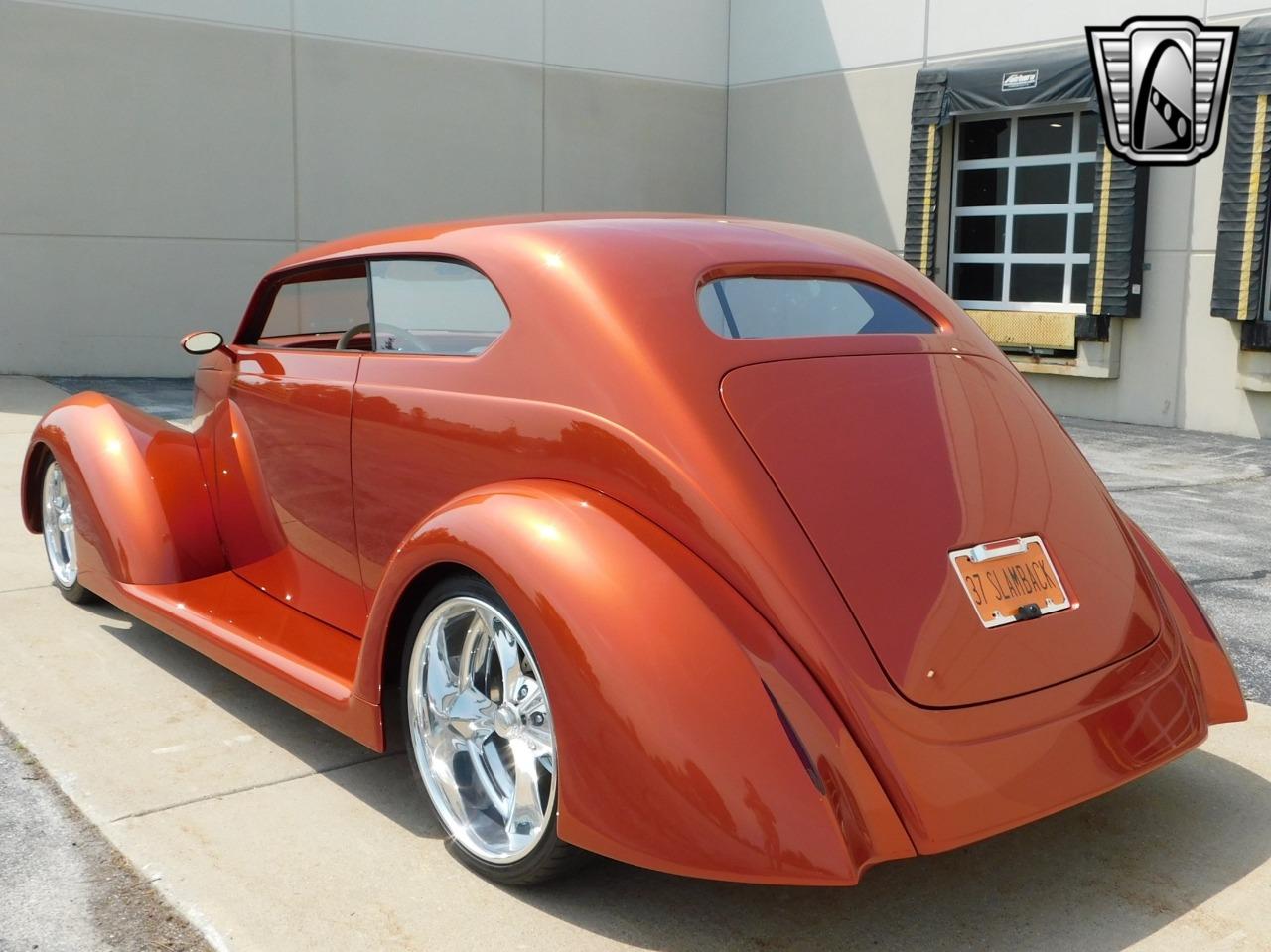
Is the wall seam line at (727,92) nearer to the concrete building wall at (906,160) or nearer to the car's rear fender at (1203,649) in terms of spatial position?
the concrete building wall at (906,160)

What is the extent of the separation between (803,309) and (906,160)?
11.0 meters

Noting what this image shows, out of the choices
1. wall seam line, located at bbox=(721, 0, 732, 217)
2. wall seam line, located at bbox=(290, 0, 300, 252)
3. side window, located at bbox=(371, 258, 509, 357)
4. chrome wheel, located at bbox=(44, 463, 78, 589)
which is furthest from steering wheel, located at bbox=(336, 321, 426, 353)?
wall seam line, located at bbox=(721, 0, 732, 217)

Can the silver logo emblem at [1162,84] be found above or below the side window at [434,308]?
above

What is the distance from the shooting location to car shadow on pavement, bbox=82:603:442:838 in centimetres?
315

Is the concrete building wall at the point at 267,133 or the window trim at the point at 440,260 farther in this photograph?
the concrete building wall at the point at 267,133

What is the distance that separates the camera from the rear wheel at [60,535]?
15.6ft

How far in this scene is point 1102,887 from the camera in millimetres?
2740

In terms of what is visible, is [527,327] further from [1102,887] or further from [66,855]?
[1102,887]

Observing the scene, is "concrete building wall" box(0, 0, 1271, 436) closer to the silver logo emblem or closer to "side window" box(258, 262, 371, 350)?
the silver logo emblem

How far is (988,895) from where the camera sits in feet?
8.90

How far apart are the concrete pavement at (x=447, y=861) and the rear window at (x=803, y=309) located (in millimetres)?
1257

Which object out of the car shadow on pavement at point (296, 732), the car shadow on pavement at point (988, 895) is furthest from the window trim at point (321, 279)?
the car shadow on pavement at point (988, 895)

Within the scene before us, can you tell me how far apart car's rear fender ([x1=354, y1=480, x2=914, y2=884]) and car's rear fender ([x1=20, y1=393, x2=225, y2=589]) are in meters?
1.88

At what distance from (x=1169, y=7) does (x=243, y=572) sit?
10.0 m
